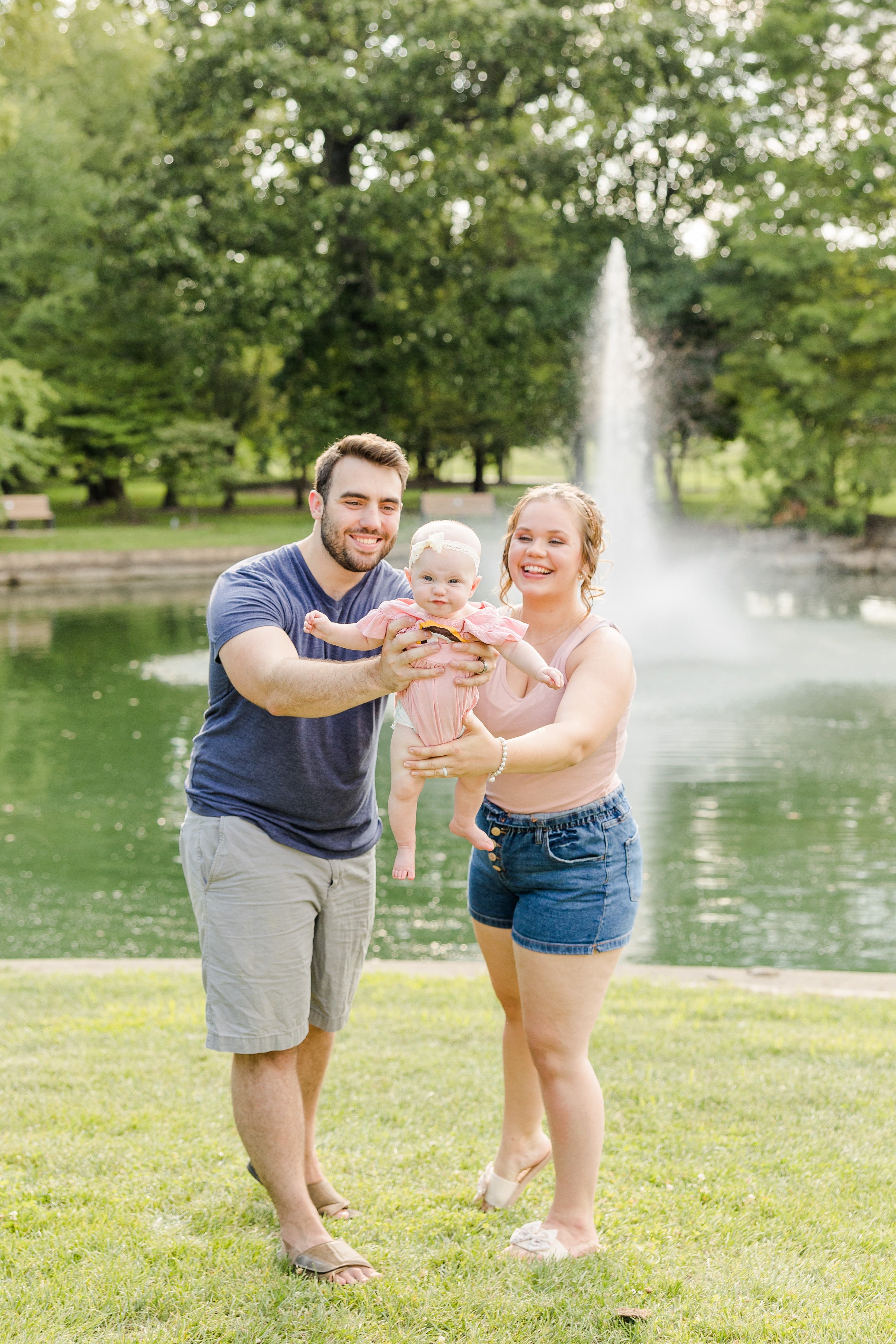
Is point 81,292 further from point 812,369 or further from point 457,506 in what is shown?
point 812,369

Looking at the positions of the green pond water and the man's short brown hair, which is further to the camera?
the green pond water

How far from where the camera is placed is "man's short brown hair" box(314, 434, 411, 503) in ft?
9.11

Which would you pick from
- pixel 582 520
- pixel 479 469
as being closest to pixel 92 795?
pixel 582 520

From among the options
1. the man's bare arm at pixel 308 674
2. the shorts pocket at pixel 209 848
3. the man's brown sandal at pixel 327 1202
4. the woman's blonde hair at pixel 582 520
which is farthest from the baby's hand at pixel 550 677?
the man's brown sandal at pixel 327 1202

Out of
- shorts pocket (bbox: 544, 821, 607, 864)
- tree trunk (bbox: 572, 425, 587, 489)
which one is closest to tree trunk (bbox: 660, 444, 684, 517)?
tree trunk (bbox: 572, 425, 587, 489)

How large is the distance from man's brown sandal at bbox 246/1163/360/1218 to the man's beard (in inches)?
64.1

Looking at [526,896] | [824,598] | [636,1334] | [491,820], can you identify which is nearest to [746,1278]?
[636,1334]

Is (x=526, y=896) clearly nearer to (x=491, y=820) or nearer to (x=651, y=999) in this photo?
(x=491, y=820)

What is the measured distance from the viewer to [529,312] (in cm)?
3284

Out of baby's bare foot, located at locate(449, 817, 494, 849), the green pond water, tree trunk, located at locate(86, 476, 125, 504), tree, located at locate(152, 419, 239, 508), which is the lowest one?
the green pond water

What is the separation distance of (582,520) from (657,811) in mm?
6662

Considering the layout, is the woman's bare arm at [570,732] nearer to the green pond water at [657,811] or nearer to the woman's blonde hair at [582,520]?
the woman's blonde hair at [582,520]

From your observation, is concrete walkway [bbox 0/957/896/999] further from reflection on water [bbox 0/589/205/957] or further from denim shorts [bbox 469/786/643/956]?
denim shorts [bbox 469/786/643/956]

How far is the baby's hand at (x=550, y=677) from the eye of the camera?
2520mm
